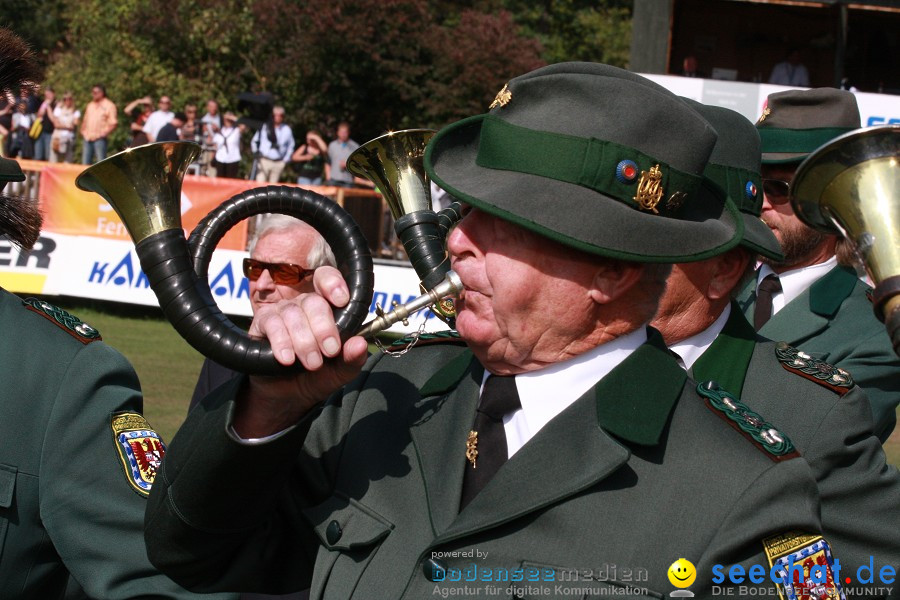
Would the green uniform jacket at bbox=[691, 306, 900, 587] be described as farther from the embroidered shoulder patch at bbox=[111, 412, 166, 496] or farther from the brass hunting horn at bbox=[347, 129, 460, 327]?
the embroidered shoulder patch at bbox=[111, 412, 166, 496]

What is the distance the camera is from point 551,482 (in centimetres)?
231

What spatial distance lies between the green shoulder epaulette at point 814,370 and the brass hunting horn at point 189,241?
4.75 feet

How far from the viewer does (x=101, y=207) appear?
48.0 feet

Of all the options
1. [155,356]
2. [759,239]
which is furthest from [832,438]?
[155,356]

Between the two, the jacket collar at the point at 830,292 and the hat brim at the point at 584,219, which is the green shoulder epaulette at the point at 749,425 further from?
the jacket collar at the point at 830,292

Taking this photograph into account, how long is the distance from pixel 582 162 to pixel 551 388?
47 centimetres

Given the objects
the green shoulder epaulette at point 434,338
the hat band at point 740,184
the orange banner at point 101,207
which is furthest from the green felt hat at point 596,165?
the orange banner at point 101,207

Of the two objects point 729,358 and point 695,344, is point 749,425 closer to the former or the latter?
point 729,358

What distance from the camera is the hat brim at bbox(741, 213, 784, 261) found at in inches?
145

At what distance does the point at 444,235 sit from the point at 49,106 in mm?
22435

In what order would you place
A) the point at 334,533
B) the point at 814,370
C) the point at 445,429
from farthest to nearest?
the point at 814,370 < the point at 445,429 < the point at 334,533

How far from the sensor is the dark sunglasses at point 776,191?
181 inches

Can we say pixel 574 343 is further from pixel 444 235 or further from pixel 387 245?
pixel 387 245

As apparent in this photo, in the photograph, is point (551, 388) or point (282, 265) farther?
point (282, 265)
